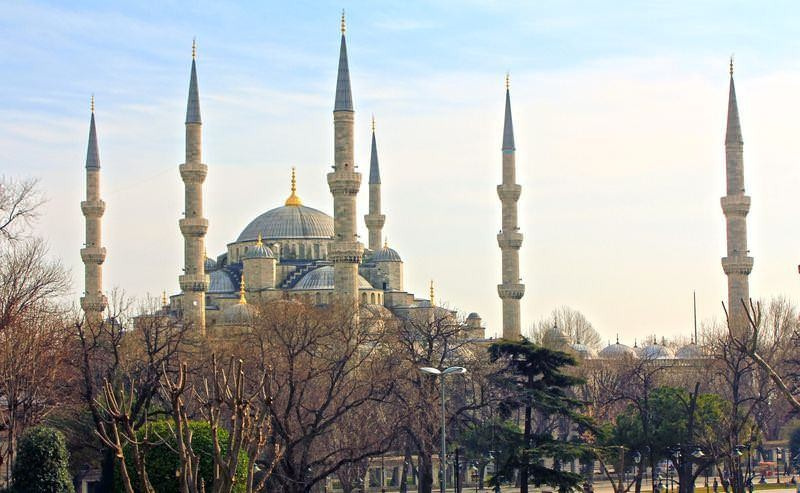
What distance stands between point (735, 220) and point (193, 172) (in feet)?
80.9

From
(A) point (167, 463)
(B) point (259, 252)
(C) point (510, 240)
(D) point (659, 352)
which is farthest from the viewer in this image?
(D) point (659, 352)

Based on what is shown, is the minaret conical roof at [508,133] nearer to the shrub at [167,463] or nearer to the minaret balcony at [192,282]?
the minaret balcony at [192,282]

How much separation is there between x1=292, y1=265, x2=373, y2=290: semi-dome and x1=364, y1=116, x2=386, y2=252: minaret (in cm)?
571

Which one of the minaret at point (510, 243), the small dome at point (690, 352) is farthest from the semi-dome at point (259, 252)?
the small dome at point (690, 352)

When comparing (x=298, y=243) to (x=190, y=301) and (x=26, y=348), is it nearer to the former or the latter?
(x=190, y=301)

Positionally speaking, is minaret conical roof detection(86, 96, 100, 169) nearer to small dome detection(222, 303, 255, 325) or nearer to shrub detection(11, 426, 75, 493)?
small dome detection(222, 303, 255, 325)

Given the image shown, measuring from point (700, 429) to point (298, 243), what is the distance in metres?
45.8

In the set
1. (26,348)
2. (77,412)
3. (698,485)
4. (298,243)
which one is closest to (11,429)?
(26,348)

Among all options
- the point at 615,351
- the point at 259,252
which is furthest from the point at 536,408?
the point at 615,351

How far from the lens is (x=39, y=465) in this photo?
25.3m

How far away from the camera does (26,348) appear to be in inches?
1124

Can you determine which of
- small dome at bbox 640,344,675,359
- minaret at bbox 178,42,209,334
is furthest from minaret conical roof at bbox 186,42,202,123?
small dome at bbox 640,344,675,359

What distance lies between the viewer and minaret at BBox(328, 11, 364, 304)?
190 feet

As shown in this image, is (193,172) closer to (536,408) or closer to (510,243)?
(510,243)
